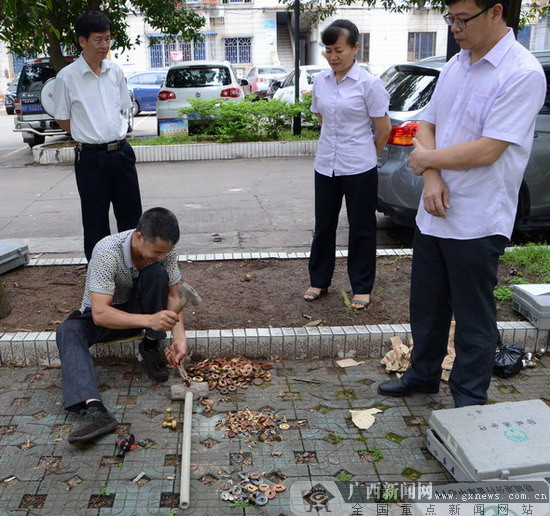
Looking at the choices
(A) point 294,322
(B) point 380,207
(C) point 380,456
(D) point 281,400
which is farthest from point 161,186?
(C) point 380,456

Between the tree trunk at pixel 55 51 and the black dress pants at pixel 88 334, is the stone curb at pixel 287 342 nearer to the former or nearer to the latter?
the black dress pants at pixel 88 334

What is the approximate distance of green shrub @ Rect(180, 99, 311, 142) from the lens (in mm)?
11312

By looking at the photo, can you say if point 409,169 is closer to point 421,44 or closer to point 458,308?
point 458,308

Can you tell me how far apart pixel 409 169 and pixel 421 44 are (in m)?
30.4

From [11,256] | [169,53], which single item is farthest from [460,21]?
[169,53]

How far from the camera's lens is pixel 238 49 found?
1345 inches

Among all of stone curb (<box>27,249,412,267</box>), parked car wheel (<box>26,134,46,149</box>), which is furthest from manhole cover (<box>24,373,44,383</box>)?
parked car wheel (<box>26,134,46,149</box>)

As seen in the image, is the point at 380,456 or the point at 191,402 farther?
the point at 191,402

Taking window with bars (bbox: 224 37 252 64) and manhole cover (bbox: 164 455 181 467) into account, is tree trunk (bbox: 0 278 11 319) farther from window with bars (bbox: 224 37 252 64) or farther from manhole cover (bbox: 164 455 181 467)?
window with bars (bbox: 224 37 252 64)

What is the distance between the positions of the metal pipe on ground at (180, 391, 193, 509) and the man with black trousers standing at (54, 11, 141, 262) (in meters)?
1.81

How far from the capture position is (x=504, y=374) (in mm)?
A: 3652

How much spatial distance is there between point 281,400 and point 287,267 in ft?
6.05

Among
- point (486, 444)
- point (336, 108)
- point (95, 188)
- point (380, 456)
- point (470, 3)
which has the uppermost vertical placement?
point (470, 3)

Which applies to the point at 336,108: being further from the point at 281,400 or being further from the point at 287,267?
the point at 281,400
